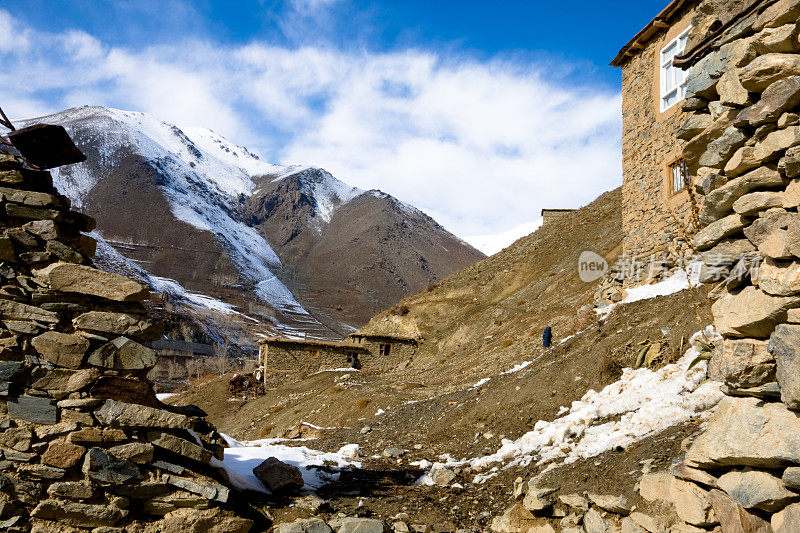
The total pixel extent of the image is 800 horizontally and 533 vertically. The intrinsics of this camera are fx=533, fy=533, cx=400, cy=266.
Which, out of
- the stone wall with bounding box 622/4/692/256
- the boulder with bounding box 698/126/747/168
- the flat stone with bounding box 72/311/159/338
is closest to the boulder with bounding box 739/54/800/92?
the boulder with bounding box 698/126/747/168

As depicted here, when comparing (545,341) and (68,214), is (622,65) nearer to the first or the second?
(545,341)

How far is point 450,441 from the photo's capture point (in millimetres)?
11992

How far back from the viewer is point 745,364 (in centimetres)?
404

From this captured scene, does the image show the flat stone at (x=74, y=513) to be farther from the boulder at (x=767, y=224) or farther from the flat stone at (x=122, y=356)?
the boulder at (x=767, y=224)

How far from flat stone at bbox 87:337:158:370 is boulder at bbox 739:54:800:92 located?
6724 millimetres

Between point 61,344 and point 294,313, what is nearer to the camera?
point 61,344

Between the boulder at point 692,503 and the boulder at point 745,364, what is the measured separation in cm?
96

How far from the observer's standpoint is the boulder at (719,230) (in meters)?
4.40

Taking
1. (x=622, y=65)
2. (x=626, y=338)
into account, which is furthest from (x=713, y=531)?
(x=622, y=65)

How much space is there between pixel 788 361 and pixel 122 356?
6614 millimetres

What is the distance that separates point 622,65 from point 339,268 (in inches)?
5524

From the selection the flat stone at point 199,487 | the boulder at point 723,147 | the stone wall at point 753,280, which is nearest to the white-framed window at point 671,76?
the stone wall at point 753,280

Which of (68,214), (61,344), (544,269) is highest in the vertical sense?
(544,269)

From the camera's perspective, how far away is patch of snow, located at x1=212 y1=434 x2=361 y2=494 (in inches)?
291
